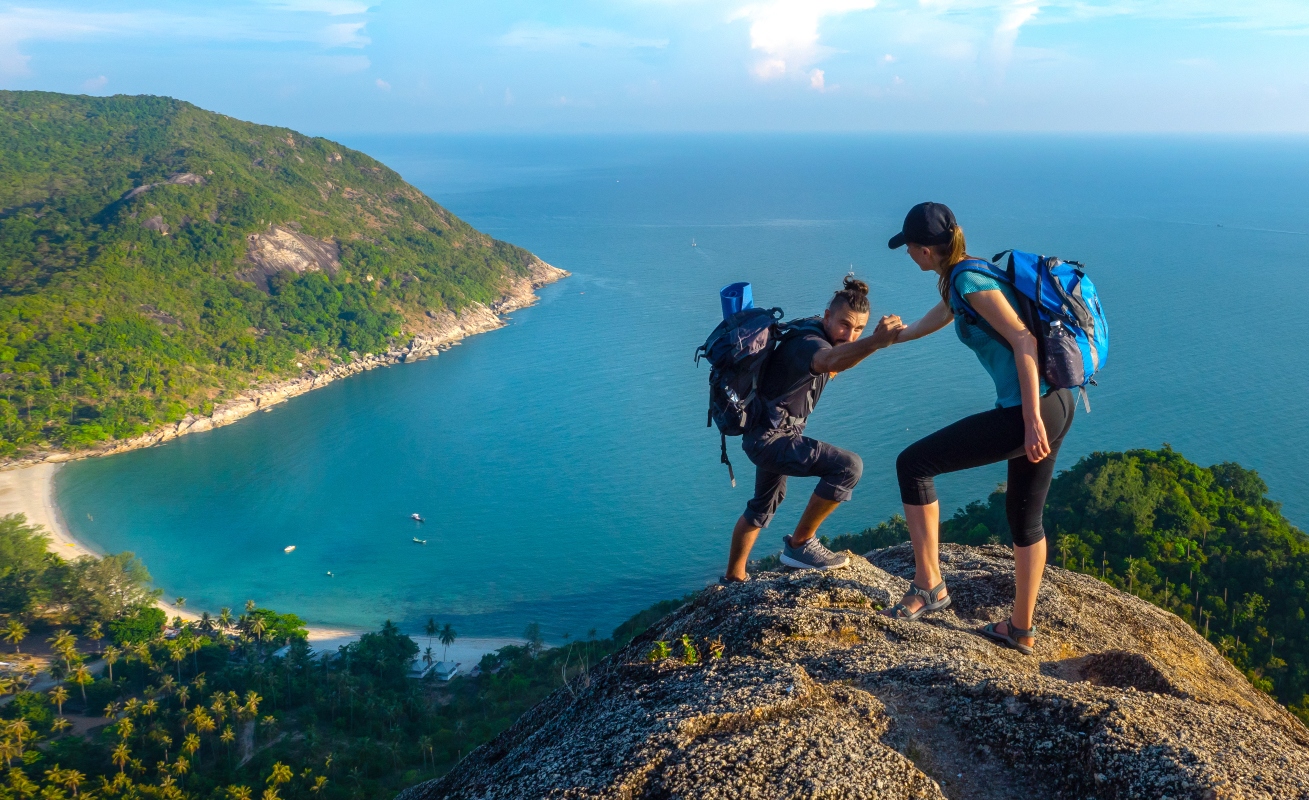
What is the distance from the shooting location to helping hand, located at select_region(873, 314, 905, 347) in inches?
168

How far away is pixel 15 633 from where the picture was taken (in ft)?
115

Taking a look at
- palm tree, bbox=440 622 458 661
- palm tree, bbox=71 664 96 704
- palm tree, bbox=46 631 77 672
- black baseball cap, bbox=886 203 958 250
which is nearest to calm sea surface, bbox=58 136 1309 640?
palm tree, bbox=440 622 458 661

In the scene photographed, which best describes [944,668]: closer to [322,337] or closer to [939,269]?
[939,269]

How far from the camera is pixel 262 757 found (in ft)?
87.6

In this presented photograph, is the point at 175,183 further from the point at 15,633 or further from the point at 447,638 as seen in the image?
the point at 447,638

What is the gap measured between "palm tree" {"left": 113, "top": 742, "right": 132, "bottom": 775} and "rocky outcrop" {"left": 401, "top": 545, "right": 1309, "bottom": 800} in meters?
24.7

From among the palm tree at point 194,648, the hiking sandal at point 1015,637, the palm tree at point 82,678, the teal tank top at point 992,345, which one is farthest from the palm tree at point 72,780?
the teal tank top at point 992,345

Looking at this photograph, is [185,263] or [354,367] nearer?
[354,367]

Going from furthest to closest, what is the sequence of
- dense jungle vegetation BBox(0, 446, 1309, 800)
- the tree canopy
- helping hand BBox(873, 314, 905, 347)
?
dense jungle vegetation BBox(0, 446, 1309, 800) < the tree canopy < helping hand BBox(873, 314, 905, 347)

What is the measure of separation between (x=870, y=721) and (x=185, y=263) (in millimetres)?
85526

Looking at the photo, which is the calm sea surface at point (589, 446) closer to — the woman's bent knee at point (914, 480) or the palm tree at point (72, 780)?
the palm tree at point (72, 780)

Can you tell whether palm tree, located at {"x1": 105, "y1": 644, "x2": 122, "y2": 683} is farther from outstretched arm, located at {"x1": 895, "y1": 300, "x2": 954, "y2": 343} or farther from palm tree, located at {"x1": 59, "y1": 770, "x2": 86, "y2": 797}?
outstretched arm, located at {"x1": 895, "y1": 300, "x2": 954, "y2": 343}

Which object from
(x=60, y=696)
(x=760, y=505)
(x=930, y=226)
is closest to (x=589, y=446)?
(x=60, y=696)

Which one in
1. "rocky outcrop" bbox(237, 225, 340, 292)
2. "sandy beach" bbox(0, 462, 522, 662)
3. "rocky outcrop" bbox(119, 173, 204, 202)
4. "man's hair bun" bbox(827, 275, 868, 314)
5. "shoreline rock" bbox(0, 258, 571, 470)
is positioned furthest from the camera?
"rocky outcrop" bbox(119, 173, 204, 202)
